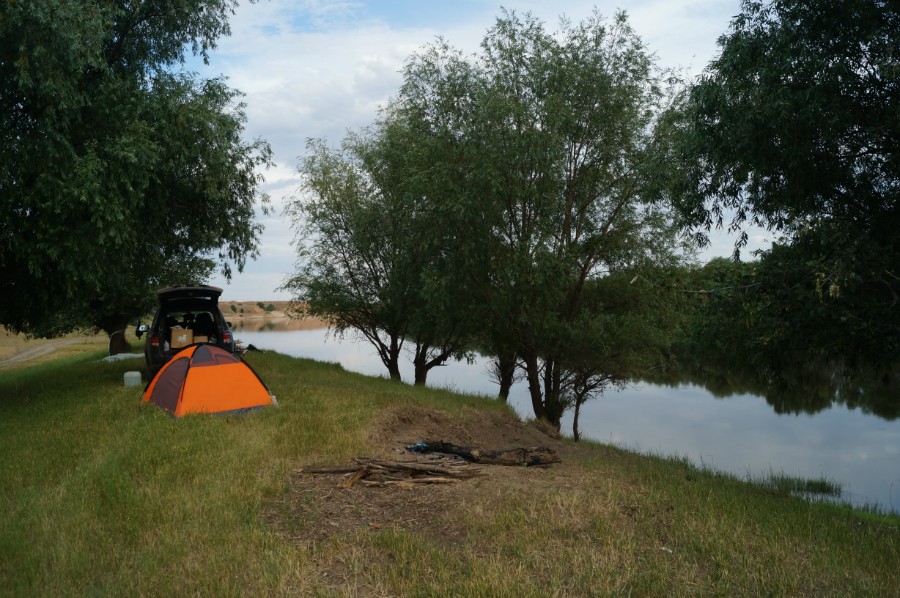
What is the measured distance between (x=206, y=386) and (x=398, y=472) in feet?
17.2

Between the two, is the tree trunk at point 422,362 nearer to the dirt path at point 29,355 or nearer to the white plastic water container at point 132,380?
the white plastic water container at point 132,380

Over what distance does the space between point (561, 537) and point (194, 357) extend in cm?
857

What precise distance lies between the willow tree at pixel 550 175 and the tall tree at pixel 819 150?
6.47 m

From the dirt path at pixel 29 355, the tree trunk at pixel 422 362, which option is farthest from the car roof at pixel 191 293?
the dirt path at pixel 29 355

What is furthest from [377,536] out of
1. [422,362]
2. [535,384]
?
[422,362]

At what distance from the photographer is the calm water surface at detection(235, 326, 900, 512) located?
72.5ft

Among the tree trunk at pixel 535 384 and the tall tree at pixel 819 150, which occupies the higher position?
the tall tree at pixel 819 150

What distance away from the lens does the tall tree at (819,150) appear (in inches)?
360

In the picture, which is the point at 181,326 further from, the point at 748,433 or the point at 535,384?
the point at 748,433

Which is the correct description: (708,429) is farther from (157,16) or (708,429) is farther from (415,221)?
(157,16)

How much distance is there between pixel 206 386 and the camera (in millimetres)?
11969

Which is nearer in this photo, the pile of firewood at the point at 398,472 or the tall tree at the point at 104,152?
the pile of firewood at the point at 398,472

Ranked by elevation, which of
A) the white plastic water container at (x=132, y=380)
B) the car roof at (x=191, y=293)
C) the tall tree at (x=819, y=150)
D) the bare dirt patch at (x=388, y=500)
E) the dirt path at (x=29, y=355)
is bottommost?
the dirt path at (x=29, y=355)

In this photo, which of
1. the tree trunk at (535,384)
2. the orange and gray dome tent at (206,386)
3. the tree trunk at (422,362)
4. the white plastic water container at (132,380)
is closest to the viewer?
the orange and gray dome tent at (206,386)
